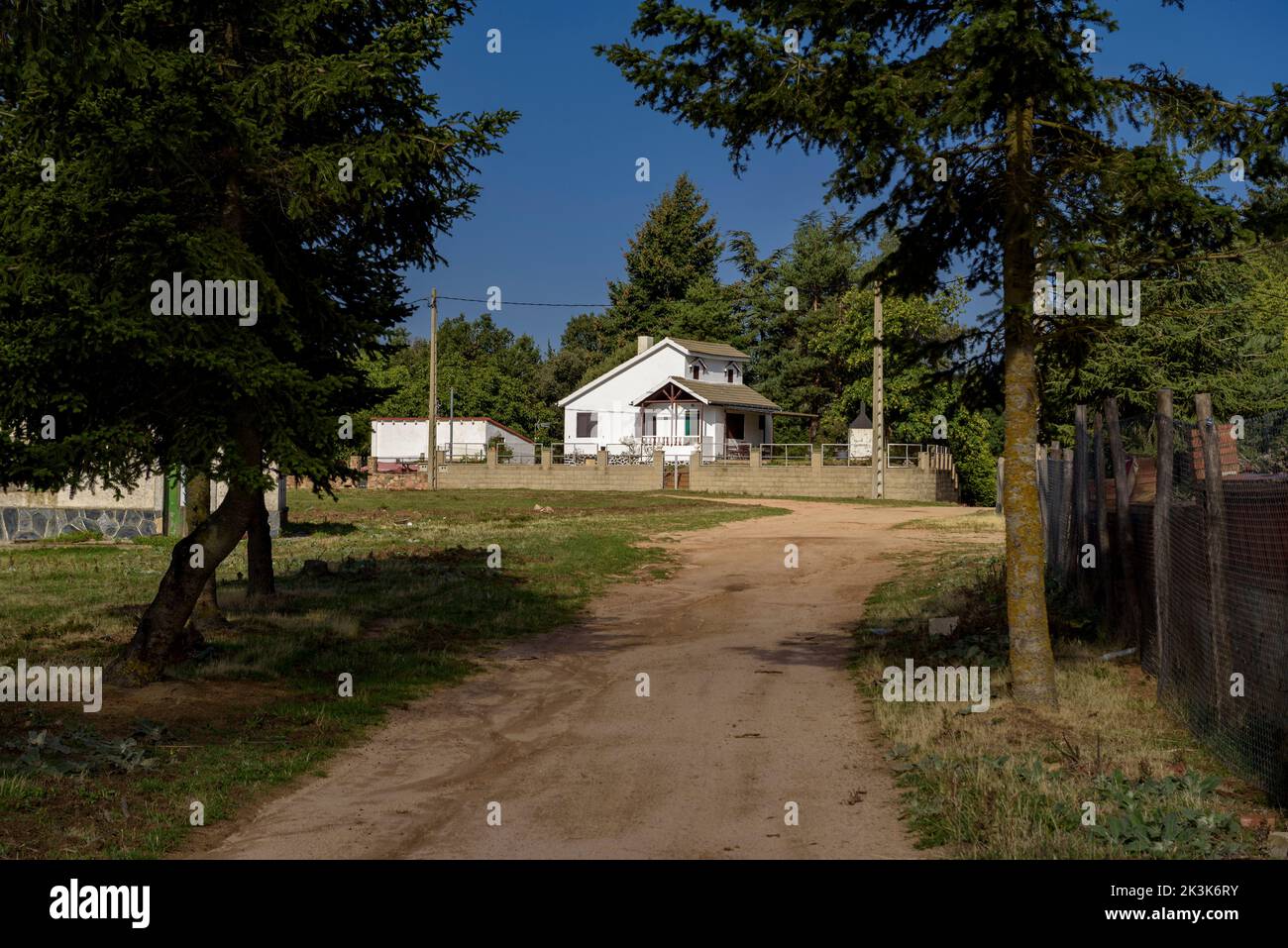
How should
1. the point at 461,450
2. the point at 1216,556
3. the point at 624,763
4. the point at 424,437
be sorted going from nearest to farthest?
the point at 1216,556 < the point at 624,763 < the point at 461,450 < the point at 424,437

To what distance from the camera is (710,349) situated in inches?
2785

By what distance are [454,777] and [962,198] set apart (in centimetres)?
700

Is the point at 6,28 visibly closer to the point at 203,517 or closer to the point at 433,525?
the point at 203,517

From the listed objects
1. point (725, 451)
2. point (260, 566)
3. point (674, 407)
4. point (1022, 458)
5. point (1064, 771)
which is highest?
point (674, 407)

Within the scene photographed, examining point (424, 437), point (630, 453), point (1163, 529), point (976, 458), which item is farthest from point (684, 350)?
point (1163, 529)

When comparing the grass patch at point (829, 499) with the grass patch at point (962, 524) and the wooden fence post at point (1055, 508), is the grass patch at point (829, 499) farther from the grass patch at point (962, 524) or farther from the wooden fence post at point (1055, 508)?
the wooden fence post at point (1055, 508)

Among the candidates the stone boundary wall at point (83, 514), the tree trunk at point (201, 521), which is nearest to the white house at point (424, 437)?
the stone boundary wall at point (83, 514)

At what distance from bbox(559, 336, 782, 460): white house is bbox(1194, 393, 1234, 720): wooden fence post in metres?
55.6

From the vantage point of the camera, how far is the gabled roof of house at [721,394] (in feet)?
214

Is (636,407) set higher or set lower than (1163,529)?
higher

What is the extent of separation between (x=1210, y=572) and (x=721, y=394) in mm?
58095

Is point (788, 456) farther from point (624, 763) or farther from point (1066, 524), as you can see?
point (624, 763)

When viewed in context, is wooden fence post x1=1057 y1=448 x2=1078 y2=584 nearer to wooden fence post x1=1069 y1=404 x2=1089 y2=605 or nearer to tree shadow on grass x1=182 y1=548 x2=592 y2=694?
wooden fence post x1=1069 y1=404 x2=1089 y2=605
